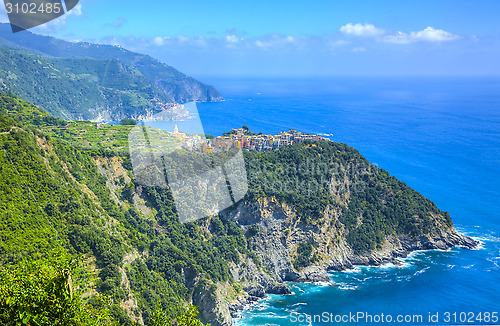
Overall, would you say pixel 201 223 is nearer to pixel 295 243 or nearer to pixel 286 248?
pixel 286 248

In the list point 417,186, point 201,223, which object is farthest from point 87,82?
point 417,186

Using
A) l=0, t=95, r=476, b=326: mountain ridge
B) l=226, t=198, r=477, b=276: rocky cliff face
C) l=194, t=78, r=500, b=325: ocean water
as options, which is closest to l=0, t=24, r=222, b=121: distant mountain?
l=194, t=78, r=500, b=325: ocean water

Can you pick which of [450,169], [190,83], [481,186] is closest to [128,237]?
[481,186]

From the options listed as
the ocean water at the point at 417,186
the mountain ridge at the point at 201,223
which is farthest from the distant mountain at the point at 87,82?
the mountain ridge at the point at 201,223

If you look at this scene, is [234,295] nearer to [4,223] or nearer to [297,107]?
[4,223]

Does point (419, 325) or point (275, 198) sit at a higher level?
point (275, 198)

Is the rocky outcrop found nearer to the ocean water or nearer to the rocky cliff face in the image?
the rocky cliff face

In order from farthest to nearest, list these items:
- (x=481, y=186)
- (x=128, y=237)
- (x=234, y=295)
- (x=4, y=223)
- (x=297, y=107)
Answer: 1. (x=297, y=107)
2. (x=481, y=186)
3. (x=234, y=295)
4. (x=128, y=237)
5. (x=4, y=223)
